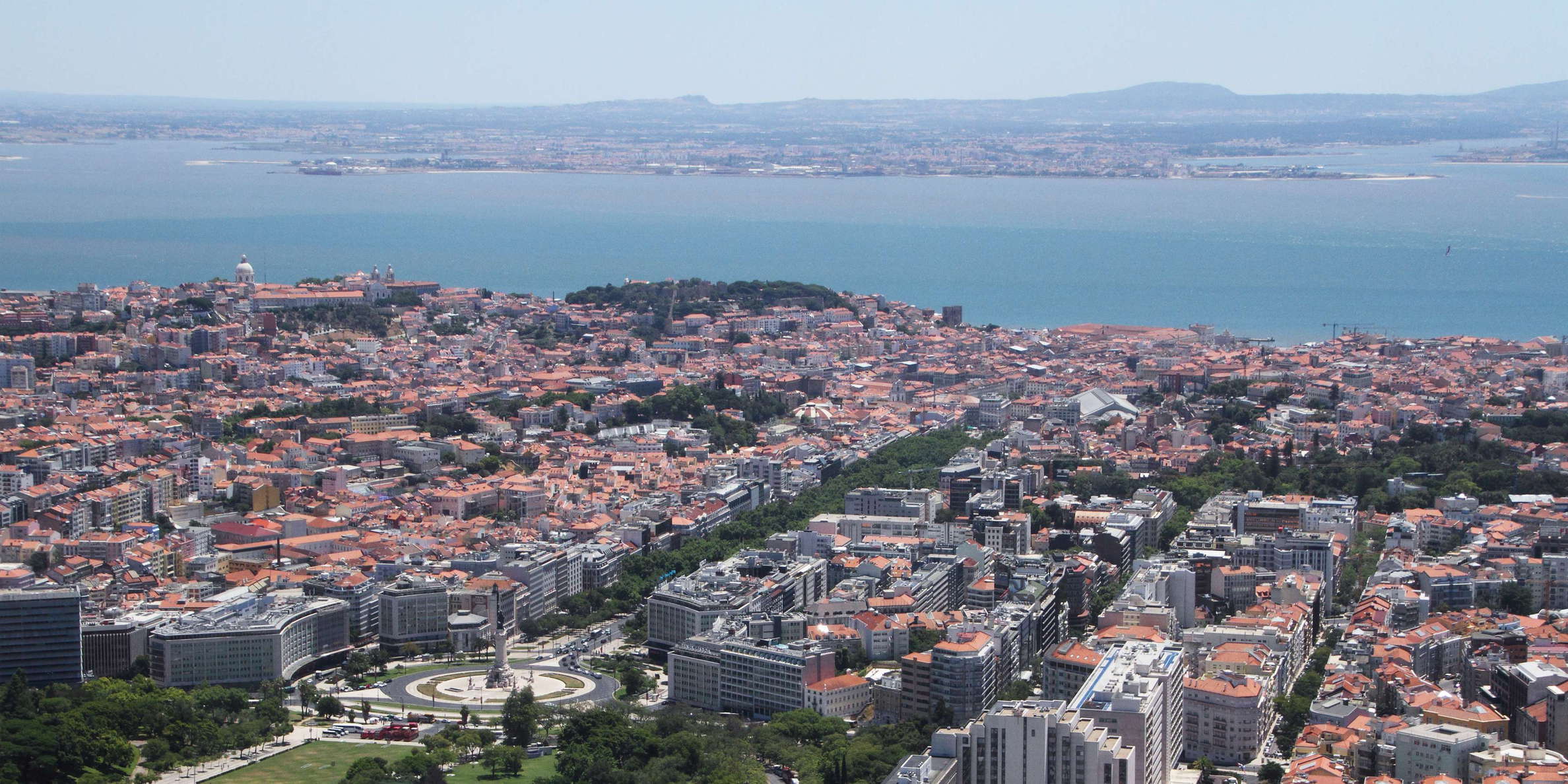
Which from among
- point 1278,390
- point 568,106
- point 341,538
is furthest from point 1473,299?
point 568,106

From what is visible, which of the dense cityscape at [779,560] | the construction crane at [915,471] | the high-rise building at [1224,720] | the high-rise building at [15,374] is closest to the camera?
the dense cityscape at [779,560]

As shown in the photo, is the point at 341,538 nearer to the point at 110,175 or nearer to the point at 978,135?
the point at 110,175

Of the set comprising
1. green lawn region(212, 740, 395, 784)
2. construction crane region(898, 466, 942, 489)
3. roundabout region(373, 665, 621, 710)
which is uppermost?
construction crane region(898, 466, 942, 489)

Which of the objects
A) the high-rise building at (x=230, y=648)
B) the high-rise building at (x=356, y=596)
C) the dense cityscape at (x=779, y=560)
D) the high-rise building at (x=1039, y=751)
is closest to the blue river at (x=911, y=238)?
the dense cityscape at (x=779, y=560)

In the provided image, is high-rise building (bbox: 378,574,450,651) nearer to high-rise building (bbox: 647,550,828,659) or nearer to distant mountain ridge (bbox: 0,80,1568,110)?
high-rise building (bbox: 647,550,828,659)

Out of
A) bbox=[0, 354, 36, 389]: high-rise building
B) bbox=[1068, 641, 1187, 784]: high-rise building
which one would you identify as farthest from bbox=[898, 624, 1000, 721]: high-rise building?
bbox=[0, 354, 36, 389]: high-rise building

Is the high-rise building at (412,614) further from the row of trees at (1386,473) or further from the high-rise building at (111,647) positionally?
the row of trees at (1386,473)
